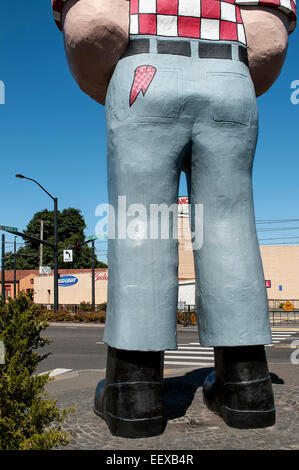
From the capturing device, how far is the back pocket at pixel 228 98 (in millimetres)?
4176

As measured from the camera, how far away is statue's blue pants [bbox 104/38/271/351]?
4004mm

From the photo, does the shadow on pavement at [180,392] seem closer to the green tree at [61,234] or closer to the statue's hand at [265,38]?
the statue's hand at [265,38]

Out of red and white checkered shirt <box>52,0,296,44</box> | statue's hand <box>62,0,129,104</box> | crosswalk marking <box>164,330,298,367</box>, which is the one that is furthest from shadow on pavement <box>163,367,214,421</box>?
red and white checkered shirt <box>52,0,296,44</box>

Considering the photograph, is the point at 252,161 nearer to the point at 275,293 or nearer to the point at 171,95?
the point at 171,95

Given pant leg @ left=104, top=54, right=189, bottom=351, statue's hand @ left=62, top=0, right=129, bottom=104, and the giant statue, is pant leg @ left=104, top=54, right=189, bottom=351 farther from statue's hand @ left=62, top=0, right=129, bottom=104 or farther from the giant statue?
statue's hand @ left=62, top=0, right=129, bottom=104

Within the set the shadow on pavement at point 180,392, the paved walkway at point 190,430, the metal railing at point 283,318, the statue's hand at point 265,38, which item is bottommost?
the metal railing at point 283,318

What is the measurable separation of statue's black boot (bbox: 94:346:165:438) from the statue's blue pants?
0.20m

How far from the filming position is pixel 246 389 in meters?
4.02

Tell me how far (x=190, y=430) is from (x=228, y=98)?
3.07 meters

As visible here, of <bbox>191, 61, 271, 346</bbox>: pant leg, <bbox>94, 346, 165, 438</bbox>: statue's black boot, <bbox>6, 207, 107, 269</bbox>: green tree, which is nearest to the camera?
<bbox>94, 346, 165, 438</bbox>: statue's black boot

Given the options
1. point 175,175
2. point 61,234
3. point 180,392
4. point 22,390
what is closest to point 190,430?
point 180,392

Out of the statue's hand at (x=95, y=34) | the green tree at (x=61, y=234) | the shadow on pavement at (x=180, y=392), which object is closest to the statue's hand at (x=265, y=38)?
the statue's hand at (x=95, y=34)

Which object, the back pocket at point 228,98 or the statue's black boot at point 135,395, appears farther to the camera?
the back pocket at point 228,98

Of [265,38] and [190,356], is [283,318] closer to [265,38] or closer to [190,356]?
[190,356]
